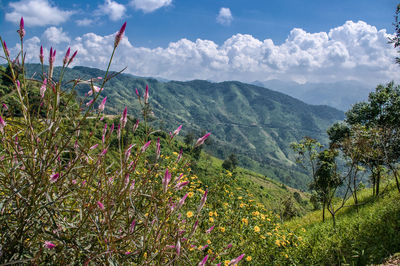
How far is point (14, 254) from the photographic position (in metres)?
1.22

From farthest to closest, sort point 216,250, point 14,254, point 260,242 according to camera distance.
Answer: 1. point 260,242
2. point 216,250
3. point 14,254

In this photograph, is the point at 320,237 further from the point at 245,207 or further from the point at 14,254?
the point at 14,254

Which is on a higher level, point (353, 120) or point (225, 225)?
point (353, 120)

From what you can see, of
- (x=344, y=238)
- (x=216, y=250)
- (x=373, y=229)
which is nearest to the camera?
(x=216, y=250)

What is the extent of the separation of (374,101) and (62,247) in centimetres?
2396

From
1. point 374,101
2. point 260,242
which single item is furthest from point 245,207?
point 374,101

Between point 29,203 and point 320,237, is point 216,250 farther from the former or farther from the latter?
point 320,237

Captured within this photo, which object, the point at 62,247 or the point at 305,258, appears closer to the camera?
the point at 62,247

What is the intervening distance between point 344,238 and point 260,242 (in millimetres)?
2862

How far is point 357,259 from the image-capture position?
534 centimetres

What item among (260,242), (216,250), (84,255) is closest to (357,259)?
(260,242)

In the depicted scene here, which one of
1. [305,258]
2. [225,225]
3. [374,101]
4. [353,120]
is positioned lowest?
[305,258]

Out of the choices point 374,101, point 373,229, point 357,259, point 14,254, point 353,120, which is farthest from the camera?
point 353,120

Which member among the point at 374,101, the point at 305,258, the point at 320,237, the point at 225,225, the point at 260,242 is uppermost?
the point at 374,101
